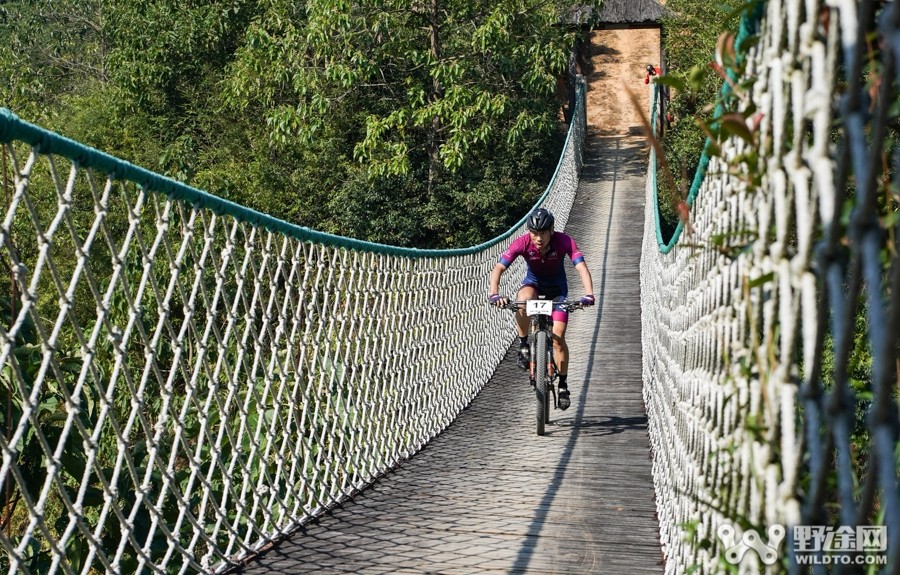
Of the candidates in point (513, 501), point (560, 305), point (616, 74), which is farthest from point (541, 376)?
point (616, 74)

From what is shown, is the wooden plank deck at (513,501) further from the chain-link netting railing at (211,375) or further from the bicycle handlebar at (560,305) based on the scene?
the bicycle handlebar at (560,305)

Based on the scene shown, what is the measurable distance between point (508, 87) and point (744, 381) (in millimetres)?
15120

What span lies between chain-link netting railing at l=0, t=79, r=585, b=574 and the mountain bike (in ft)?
1.77

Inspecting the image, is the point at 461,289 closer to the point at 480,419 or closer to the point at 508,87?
the point at 480,419

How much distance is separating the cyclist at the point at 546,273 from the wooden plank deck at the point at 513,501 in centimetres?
40

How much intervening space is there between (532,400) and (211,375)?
3904mm

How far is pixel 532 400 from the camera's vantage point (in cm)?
646

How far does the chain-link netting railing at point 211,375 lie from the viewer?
204 centimetres

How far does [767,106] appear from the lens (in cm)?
127

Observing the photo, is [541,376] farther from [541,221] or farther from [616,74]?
[616,74]

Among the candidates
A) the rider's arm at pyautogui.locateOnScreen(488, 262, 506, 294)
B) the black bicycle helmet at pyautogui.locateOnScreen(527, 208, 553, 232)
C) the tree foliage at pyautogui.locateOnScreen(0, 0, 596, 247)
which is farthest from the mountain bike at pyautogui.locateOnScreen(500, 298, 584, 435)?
the tree foliage at pyautogui.locateOnScreen(0, 0, 596, 247)

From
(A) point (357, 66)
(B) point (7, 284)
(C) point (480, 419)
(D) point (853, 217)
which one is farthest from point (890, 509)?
(B) point (7, 284)

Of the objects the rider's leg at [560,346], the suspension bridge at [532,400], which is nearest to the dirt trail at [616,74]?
the suspension bridge at [532,400]

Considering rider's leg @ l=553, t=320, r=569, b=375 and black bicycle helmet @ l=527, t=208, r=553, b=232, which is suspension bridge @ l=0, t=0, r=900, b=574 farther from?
black bicycle helmet @ l=527, t=208, r=553, b=232
